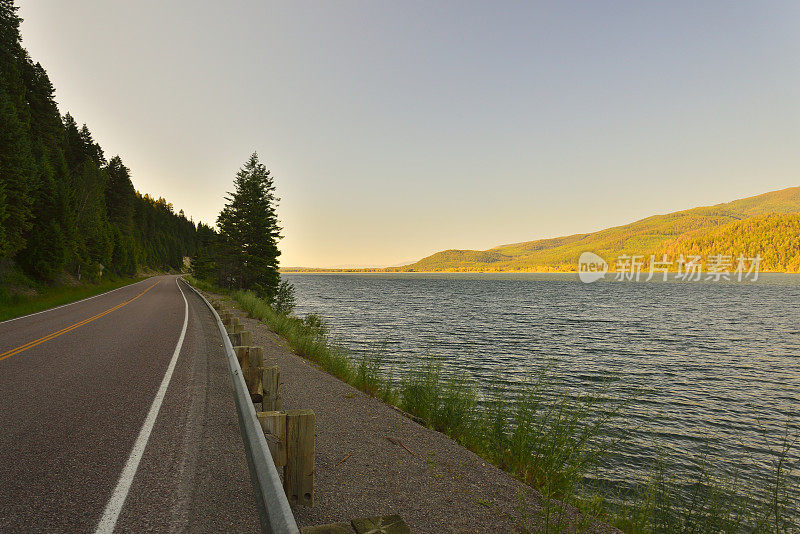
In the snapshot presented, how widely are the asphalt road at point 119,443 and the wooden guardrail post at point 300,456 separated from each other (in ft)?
1.35

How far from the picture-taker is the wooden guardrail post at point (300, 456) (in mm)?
3021

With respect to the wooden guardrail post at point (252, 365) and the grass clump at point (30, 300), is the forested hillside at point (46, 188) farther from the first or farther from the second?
the wooden guardrail post at point (252, 365)

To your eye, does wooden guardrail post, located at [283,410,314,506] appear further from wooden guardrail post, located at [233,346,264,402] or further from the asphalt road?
wooden guardrail post, located at [233,346,264,402]

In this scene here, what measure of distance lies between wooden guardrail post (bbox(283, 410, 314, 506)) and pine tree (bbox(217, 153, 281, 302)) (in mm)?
33061

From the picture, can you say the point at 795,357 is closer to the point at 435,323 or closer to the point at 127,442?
the point at 435,323

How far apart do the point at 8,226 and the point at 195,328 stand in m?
20.5

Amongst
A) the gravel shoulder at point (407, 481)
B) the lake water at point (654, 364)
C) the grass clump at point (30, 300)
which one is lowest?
the lake water at point (654, 364)

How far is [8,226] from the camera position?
75.0ft

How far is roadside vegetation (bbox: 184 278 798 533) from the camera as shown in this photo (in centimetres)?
417

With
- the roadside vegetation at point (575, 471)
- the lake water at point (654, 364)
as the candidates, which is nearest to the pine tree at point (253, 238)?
the lake water at point (654, 364)

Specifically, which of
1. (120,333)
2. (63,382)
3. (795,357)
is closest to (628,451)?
(63,382)

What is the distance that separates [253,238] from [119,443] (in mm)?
33975

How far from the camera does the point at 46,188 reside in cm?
2866

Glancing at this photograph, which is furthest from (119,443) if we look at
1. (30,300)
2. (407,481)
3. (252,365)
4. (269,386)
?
(30,300)
